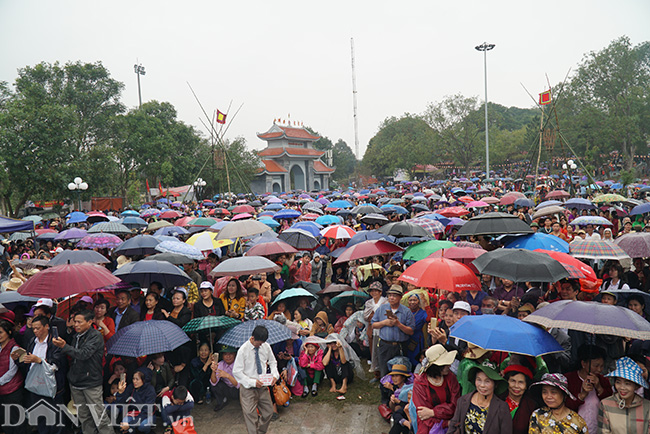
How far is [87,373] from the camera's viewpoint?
448 cm

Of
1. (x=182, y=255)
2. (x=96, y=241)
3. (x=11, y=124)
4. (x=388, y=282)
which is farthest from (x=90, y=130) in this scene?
(x=388, y=282)

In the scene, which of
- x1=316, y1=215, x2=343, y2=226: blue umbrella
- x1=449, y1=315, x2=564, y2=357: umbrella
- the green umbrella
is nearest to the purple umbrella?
x1=316, y1=215, x2=343, y2=226: blue umbrella

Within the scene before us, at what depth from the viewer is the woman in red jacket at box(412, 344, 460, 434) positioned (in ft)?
12.3

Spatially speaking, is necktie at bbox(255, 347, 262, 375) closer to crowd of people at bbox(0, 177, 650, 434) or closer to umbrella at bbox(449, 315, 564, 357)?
crowd of people at bbox(0, 177, 650, 434)

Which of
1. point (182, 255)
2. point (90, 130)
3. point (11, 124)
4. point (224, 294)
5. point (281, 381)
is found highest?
point (90, 130)

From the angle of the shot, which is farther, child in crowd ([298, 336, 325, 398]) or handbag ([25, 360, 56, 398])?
child in crowd ([298, 336, 325, 398])

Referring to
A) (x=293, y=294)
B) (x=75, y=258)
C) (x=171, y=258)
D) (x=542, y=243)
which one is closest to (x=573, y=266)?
(x=542, y=243)

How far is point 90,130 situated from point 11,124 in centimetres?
1518

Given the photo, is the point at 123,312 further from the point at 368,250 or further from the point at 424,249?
the point at 424,249

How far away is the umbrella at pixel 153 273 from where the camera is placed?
18.7ft

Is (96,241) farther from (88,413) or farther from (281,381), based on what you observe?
(281,381)

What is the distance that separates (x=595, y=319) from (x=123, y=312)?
5.53m

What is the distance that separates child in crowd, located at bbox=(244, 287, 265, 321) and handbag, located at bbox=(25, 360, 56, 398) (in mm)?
2299

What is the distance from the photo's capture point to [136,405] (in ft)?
15.4
